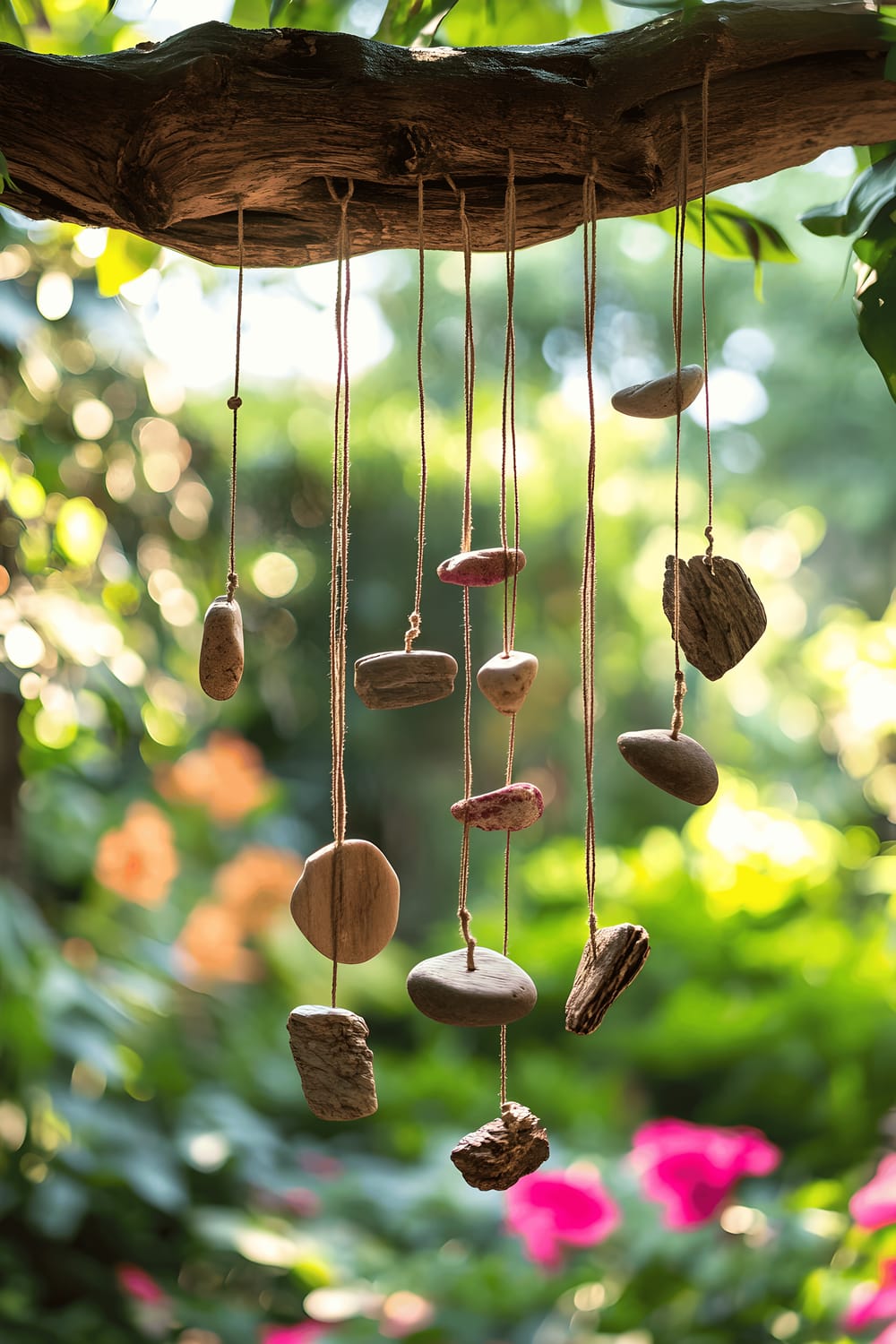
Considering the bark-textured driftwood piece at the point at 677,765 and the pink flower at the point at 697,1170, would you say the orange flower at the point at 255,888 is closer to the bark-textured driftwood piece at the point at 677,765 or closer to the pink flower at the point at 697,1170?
the pink flower at the point at 697,1170

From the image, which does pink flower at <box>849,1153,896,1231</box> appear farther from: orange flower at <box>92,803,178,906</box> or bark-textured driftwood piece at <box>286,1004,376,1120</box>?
orange flower at <box>92,803,178,906</box>

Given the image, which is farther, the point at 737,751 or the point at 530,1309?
the point at 737,751

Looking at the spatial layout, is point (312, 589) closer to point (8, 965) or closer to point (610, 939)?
point (8, 965)

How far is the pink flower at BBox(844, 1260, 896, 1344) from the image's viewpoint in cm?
118

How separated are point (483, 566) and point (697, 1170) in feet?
3.33

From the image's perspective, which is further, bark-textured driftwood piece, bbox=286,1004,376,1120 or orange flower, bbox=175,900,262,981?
orange flower, bbox=175,900,262,981

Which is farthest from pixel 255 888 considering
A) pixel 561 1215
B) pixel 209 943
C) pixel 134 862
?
pixel 561 1215

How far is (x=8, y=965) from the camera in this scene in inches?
49.6

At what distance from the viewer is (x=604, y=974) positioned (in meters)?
0.58

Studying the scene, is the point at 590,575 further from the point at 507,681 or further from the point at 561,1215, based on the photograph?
the point at 561,1215

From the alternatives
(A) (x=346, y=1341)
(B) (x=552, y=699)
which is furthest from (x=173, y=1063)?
(B) (x=552, y=699)

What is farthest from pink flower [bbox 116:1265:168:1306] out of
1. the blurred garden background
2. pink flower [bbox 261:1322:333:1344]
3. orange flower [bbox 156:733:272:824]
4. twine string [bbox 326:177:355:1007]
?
twine string [bbox 326:177:355:1007]

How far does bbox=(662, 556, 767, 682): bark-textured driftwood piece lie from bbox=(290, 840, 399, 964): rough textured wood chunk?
0.64 ft

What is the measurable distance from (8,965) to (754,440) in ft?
7.64
